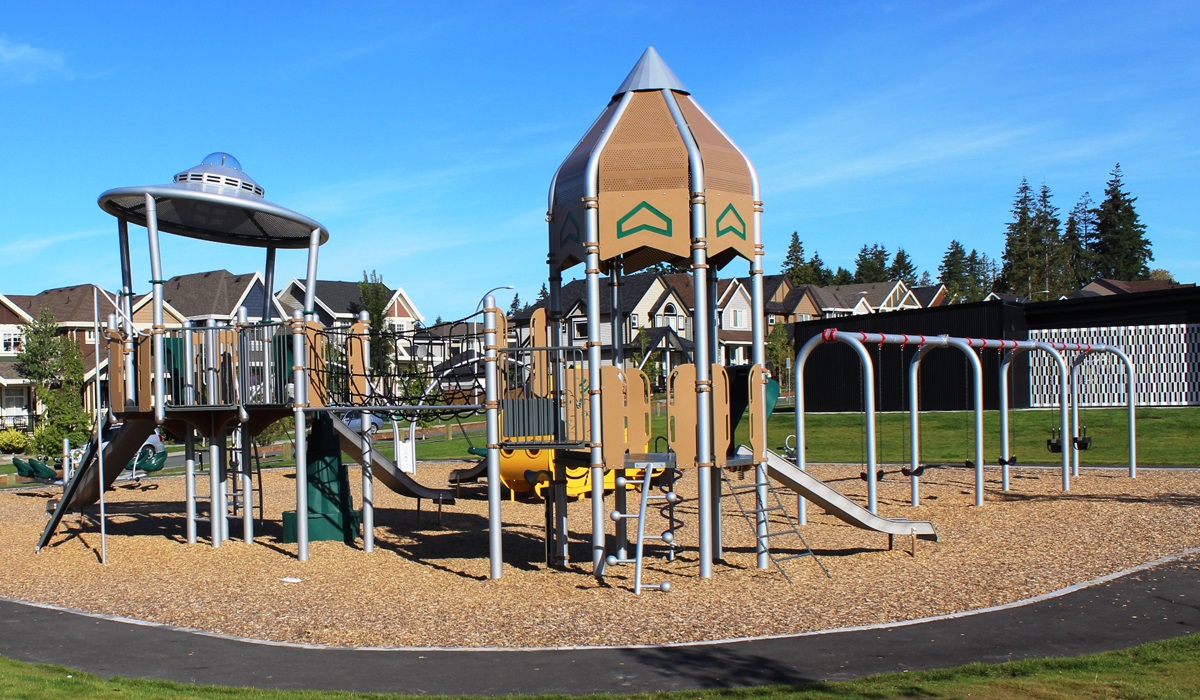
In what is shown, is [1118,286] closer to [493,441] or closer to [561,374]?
[561,374]

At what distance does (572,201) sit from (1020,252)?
11385 cm

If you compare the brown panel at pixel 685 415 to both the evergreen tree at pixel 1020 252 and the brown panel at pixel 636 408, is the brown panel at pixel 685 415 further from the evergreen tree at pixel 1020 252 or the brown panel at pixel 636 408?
the evergreen tree at pixel 1020 252

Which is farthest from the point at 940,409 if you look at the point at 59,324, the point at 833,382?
the point at 59,324

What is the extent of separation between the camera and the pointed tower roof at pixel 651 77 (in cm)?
1339

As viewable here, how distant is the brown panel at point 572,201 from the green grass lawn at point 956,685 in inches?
259

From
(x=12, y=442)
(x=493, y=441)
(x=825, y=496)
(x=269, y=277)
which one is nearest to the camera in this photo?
(x=493, y=441)

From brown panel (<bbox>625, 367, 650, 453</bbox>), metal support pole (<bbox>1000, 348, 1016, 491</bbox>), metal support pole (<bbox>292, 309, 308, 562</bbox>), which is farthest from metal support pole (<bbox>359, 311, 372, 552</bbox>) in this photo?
metal support pole (<bbox>1000, 348, 1016, 491</bbox>)

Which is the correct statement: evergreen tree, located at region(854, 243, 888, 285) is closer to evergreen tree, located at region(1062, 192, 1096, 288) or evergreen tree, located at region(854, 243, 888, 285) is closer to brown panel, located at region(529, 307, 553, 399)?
evergreen tree, located at region(1062, 192, 1096, 288)

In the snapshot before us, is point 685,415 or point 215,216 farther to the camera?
point 215,216

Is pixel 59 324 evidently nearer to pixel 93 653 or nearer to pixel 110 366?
pixel 110 366

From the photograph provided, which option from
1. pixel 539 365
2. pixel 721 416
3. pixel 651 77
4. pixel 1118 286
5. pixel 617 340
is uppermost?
pixel 1118 286

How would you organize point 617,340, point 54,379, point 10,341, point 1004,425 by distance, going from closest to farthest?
point 617,340 < point 1004,425 < point 54,379 < point 10,341

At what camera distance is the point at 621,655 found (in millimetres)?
8883

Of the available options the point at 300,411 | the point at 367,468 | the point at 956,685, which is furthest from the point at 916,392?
the point at 956,685
